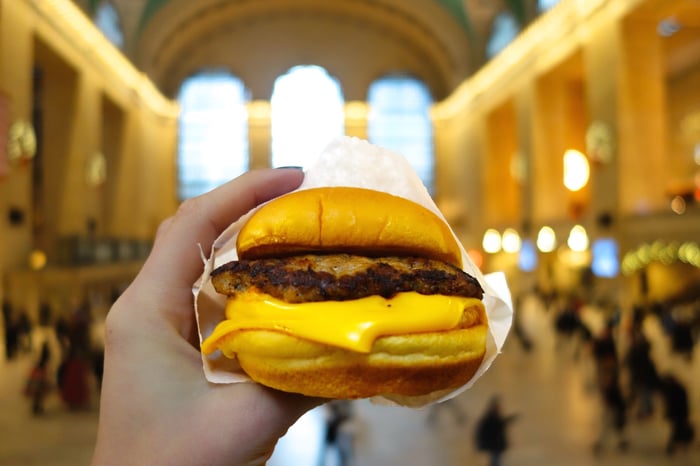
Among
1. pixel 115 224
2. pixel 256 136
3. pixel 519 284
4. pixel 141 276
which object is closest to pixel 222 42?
pixel 256 136

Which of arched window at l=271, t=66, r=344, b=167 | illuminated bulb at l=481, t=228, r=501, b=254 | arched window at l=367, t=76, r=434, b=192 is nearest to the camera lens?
illuminated bulb at l=481, t=228, r=501, b=254

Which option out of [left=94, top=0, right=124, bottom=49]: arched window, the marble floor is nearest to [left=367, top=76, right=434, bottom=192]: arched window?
[left=94, top=0, right=124, bottom=49]: arched window

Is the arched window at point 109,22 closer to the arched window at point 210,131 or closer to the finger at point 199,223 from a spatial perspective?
the arched window at point 210,131

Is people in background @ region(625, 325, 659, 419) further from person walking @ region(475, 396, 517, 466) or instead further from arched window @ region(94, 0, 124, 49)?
arched window @ region(94, 0, 124, 49)

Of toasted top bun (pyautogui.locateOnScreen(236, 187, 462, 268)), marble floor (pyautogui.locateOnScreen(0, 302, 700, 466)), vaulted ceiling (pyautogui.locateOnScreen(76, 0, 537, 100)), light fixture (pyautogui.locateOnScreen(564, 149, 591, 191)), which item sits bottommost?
marble floor (pyautogui.locateOnScreen(0, 302, 700, 466))

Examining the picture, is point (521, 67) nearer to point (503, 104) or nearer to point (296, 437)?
point (503, 104)
